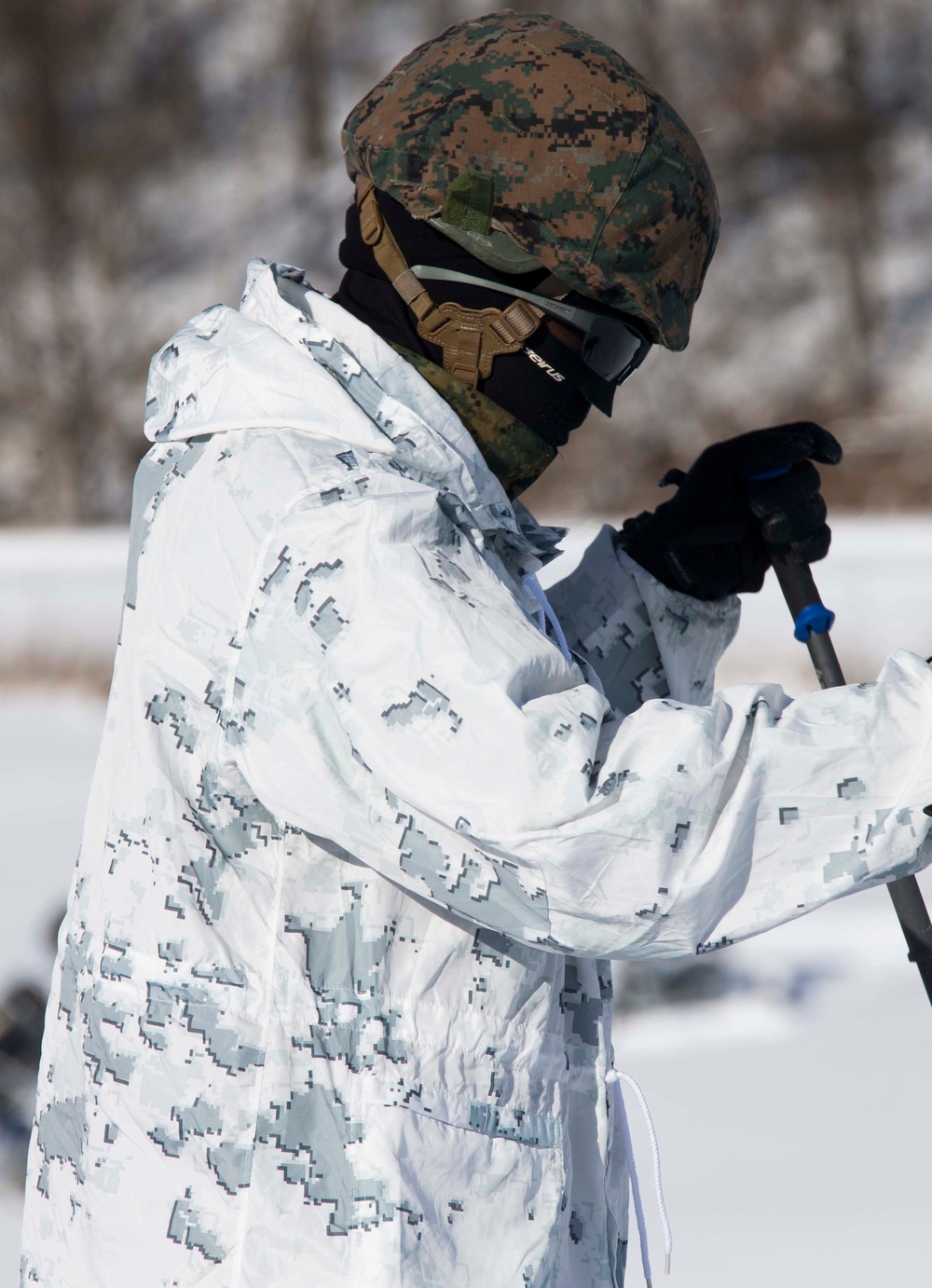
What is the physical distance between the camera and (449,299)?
130cm

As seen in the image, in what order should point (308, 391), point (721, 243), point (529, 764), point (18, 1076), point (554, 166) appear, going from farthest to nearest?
1. point (721, 243)
2. point (18, 1076)
3. point (554, 166)
4. point (308, 391)
5. point (529, 764)

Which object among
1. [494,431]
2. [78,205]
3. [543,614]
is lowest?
[543,614]

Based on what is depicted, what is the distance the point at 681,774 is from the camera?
991 mm

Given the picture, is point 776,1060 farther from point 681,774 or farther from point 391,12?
point 391,12

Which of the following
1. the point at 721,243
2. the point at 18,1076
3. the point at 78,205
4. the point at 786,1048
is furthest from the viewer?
the point at 78,205

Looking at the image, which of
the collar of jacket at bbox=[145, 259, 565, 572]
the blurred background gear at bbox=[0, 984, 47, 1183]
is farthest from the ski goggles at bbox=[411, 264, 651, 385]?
the blurred background gear at bbox=[0, 984, 47, 1183]

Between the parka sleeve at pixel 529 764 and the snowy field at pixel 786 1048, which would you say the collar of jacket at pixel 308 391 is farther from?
the snowy field at pixel 786 1048

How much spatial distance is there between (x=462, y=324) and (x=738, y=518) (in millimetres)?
611

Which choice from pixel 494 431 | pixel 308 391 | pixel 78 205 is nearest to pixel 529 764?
pixel 308 391

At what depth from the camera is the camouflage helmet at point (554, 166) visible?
1273mm

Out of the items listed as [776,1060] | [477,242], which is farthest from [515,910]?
[776,1060]

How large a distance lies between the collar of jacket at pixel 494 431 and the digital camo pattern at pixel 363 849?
0.09m

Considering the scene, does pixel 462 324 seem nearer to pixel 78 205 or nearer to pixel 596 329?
pixel 596 329

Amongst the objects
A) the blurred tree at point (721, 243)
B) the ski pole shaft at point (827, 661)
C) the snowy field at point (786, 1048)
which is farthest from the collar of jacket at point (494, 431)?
the blurred tree at point (721, 243)
